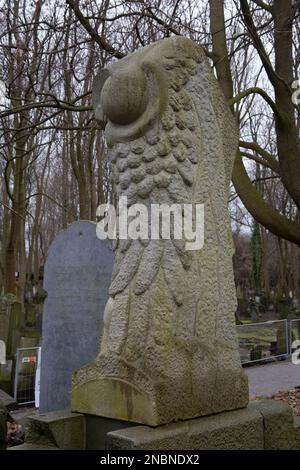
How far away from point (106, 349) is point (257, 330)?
1114 centimetres

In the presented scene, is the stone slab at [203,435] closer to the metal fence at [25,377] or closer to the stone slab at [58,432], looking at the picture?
the stone slab at [58,432]

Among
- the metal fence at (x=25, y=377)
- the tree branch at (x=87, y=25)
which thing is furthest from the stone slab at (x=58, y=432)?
the tree branch at (x=87, y=25)

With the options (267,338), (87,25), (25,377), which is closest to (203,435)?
(87,25)

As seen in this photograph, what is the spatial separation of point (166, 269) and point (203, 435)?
0.96 meters

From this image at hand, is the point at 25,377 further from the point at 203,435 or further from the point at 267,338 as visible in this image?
the point at 267,338

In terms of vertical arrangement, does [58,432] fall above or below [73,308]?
below

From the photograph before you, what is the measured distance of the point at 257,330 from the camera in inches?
541

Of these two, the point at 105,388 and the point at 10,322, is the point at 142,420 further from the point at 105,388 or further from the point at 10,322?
the point at 10,322

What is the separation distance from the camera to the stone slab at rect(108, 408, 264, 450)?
271cm

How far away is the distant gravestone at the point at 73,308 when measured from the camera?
5.82m

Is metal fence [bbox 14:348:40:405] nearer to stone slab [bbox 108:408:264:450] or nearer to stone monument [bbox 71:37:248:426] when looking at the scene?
stone monument [bbox 71:37:248:426]

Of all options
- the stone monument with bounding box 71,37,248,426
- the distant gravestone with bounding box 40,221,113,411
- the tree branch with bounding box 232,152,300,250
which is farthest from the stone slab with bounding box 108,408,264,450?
the tree branch with bounding box 232,152,300,250

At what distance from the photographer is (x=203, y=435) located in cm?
299

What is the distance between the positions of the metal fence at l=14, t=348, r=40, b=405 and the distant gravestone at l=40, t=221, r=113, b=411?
9.16 feet
